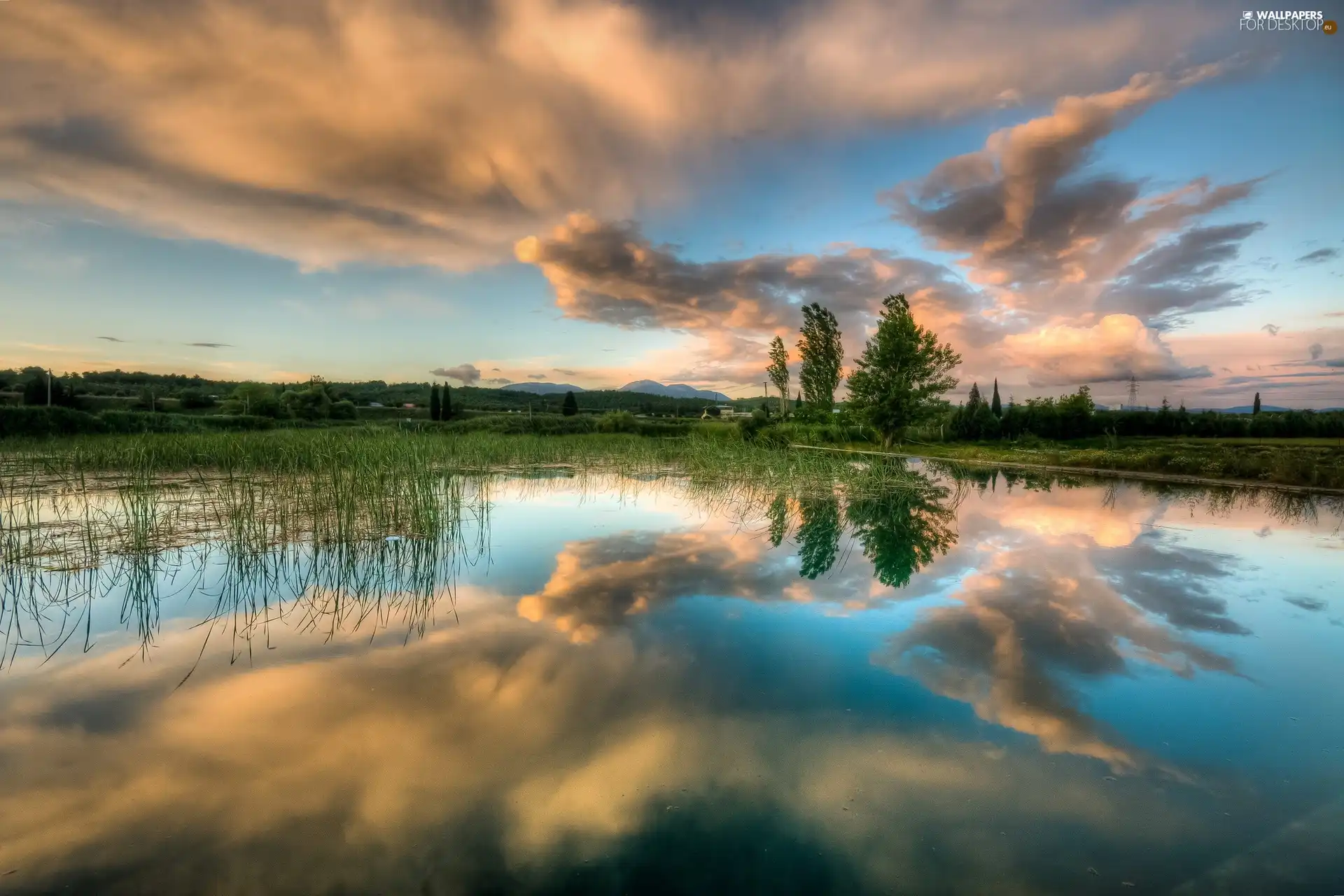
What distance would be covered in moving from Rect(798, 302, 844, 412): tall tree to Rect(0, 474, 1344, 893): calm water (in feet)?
105

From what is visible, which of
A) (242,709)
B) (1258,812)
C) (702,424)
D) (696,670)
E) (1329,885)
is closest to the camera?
(1329,885)

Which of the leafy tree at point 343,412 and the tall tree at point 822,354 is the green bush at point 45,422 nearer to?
the leafy tree at point 343,412

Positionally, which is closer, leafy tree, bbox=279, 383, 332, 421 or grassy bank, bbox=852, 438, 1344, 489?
grassy bank, bbox=852, 438, 1344, 489

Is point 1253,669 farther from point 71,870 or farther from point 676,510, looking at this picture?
point 676,510

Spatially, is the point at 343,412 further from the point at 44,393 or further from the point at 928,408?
the point at 928,408

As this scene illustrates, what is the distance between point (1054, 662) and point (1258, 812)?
1778 millimetres

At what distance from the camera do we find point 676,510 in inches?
462

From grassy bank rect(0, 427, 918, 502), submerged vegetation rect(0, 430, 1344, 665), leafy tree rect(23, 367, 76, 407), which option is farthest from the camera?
leafy tree rect(23, 367, 76, 407)

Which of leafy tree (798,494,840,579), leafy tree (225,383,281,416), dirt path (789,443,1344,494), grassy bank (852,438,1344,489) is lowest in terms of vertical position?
leafy tree (798,494,840,579)

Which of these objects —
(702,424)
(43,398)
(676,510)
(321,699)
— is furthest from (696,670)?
(43,398)

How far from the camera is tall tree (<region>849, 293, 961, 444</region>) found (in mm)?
26969

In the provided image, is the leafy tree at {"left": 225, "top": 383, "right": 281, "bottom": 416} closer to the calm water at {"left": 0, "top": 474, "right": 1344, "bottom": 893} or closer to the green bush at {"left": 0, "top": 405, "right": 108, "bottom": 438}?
the green bush at {"left": 0, "top": 405, "right": 108, "bottom": 438}

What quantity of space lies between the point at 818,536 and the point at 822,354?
3155 centimetres

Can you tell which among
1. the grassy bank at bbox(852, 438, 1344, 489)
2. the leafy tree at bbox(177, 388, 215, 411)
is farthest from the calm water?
the leafy tree at bbox(177, 388, 215, 411)
